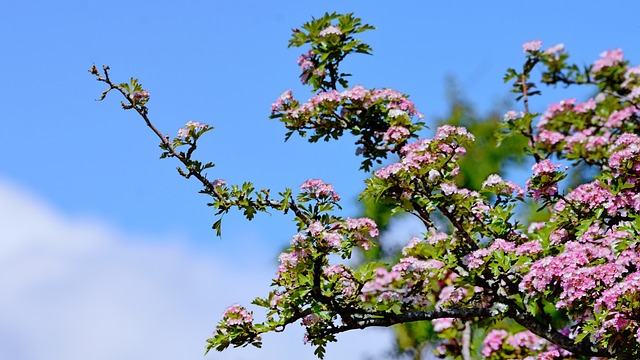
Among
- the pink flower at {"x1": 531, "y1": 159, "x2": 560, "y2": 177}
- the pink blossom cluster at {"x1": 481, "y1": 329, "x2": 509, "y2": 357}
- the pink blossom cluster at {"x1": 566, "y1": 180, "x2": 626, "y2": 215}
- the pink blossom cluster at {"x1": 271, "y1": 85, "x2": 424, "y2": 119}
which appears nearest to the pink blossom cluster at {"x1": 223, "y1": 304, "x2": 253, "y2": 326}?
the pink blossom cluster at {"x1": 271, "y1": 85, "x2": 424, "y2": 119}

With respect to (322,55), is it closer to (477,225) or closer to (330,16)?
(330,16)

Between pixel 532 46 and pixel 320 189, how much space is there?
298cm

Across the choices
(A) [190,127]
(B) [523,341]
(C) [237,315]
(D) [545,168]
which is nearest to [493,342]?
(B) [523,341]

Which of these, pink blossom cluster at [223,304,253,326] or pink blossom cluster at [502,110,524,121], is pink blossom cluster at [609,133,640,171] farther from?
pink blossom cluster at [223,304,253,326]

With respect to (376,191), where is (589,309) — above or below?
below

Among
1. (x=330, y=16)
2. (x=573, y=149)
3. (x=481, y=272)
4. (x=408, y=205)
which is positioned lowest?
(x=481, y=272)

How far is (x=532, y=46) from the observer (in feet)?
24.4

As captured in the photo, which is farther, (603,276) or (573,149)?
(573,149)

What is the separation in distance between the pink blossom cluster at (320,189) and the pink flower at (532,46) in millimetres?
2904

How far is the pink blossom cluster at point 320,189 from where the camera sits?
532 centimetres

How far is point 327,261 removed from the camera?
5.25 meters

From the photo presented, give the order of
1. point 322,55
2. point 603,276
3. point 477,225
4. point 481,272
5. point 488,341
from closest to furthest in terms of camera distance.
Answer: point 603,276
point 481,272
point 477,225
point 322,55
point 488,341

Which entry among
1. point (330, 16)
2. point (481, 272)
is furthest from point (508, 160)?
point (481, 272)

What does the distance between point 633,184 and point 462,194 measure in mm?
998
